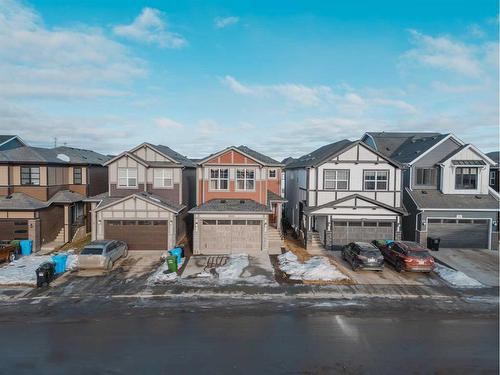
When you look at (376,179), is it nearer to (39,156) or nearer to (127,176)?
(127,176)

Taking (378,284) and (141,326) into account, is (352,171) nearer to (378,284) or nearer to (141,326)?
(378,284)

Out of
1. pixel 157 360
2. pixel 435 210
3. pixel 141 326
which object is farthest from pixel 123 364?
pixel 435 210

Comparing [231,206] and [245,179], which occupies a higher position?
[245,179]

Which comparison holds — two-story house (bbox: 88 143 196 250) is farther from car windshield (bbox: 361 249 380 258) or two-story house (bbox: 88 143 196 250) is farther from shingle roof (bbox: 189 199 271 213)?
car windshield (bbox: 361 249 380 258)

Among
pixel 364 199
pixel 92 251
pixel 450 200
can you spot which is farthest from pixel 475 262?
pixel 92 251

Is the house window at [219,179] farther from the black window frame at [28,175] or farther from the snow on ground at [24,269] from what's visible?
the black window frame at [28,175]

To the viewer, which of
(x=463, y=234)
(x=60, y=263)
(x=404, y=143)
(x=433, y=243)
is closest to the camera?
(x=60, y=263)

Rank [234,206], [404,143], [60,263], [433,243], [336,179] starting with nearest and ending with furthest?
[60,263] → [234,206] → [433,243] → [336,179] → [404,143]

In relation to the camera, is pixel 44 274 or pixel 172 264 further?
pixel 172 264
